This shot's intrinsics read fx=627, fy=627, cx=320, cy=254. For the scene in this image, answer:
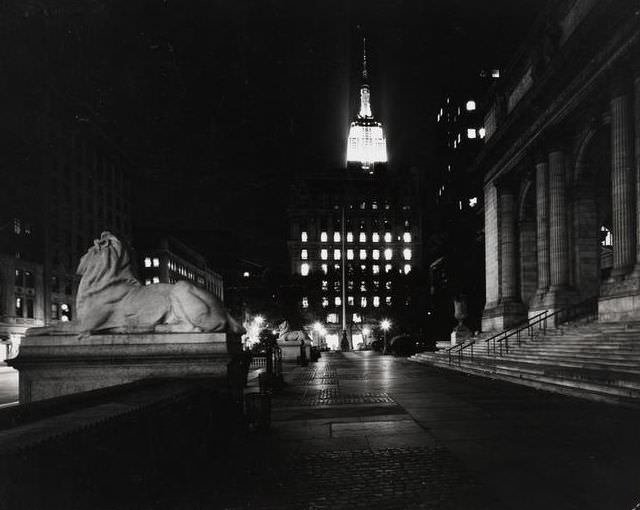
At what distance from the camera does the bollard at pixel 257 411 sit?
9297 millimetres

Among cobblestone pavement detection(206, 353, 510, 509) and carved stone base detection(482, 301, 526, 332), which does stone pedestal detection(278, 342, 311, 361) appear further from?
cobblestone pavement detection(206, 353, 510, 509)

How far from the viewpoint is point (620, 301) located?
2323 centimetres

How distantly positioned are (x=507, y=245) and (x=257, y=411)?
3481 centimetres

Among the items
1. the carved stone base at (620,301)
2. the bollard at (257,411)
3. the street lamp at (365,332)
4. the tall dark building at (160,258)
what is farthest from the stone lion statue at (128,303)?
the street lamp at (365,332)

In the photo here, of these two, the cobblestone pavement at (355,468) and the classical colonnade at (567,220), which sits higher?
the classical colonnade at (567,220)

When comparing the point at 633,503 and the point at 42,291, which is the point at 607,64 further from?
the point at 42,291

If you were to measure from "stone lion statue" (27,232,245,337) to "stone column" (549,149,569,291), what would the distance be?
27.2 m

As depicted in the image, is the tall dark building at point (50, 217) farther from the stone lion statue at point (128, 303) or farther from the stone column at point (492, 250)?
the stone lion statue at point (128, 303)

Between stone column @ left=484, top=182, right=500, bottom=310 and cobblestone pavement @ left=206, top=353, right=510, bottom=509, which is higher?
stone column @ left=484, top=182, right=500, bottom=310

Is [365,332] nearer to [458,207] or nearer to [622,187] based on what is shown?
[458,207]

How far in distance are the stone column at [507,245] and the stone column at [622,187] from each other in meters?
16.0

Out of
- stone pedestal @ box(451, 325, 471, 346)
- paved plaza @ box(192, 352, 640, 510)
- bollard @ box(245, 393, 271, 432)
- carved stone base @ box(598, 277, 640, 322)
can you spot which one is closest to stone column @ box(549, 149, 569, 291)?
carved stone base @ box(598, 277, 640, 322)

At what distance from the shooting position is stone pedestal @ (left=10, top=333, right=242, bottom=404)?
858 centimetres

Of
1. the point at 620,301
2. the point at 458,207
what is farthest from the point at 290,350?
the point at 458,207
